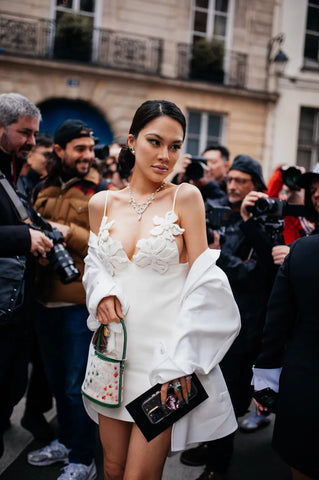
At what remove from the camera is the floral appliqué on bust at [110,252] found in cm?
199

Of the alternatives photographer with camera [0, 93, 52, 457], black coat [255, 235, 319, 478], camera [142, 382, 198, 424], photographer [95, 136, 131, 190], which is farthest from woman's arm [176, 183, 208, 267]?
photographer [95, 136, 131, 190]

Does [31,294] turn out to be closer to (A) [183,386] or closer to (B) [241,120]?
(A) [183,386]

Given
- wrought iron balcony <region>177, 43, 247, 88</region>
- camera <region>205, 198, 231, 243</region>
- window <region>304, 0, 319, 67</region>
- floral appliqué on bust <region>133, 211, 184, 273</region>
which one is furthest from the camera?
window <region>304, 0, 319, 67</region>

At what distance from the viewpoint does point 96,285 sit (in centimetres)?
202

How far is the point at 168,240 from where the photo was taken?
1.92 meters

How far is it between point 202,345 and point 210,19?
15.0 metres

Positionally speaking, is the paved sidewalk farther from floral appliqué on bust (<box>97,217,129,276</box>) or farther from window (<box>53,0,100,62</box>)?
window (<box>53,0,100,62</box>)

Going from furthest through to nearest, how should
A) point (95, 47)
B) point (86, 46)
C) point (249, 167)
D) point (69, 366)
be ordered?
point (95, 47), point (86, 46), point (249, 167), point (69, 366)

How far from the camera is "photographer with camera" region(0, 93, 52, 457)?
255 centimetres

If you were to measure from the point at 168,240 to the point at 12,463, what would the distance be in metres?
2.20

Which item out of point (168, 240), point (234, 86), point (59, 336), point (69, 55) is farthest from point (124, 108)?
point (168, 240)

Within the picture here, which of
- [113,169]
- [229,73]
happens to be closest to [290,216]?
[113,169]

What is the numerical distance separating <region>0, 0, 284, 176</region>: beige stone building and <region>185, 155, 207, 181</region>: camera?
1053cm

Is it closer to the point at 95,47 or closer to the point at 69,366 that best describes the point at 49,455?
the point at 69,366
